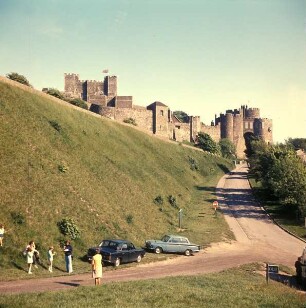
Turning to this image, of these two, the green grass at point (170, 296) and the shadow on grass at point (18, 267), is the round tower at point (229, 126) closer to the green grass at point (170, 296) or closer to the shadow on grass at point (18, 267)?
the green grass at point (170, 296)

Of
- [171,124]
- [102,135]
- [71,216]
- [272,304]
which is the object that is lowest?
[272,304]

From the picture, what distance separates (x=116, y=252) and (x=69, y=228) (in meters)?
3.49

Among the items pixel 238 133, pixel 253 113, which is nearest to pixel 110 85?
pixel 238 133

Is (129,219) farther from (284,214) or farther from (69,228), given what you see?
(284,214)

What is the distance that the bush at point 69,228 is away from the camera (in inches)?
925

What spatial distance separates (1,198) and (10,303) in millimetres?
10464

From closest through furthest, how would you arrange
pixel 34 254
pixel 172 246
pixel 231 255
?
pixel 34 254 < pixel 172 246 < pixel 231 255

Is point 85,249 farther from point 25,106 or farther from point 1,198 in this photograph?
point 25,106

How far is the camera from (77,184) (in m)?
29.3

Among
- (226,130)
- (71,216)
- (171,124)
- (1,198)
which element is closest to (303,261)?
(71,216)

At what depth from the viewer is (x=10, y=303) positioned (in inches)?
525

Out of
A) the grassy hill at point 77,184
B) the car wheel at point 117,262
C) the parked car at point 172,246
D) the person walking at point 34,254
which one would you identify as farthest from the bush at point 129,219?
the person walking at point 34,254

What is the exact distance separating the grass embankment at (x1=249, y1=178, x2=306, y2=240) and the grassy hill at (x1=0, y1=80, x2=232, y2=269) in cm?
782

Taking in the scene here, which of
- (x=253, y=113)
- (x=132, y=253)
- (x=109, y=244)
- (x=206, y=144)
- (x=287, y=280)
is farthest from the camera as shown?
(x=253, y=113)
